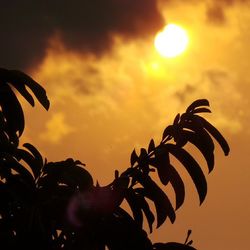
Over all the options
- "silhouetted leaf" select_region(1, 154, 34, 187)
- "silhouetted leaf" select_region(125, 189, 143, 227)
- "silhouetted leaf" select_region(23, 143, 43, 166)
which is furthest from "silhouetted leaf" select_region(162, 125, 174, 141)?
"silhouetted leaf" select_region(1, 154, 34, 187)

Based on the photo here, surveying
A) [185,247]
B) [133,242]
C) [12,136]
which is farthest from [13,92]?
[185,247]

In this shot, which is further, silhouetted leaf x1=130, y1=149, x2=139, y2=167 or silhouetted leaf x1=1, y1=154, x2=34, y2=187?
silhouetted leaf x1=130, y1=149, x2=139, y2=167

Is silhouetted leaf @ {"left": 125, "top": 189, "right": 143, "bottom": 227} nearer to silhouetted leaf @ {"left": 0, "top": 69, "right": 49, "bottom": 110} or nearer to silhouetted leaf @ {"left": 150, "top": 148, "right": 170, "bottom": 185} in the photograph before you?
silhouetted leaf @ {"left": 150, "top": 148, "right": 170, "bottom": 185}

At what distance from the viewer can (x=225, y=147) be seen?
3.78 metres

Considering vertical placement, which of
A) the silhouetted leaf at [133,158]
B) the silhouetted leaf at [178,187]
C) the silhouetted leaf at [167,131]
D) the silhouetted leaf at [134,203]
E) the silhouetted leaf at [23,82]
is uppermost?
the silhouetted leaf at [167,131]

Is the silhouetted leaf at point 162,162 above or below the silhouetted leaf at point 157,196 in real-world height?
above

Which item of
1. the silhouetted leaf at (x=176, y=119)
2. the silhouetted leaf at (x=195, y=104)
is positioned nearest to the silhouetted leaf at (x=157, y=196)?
the silhouetted leaf at (x=176, y=119)

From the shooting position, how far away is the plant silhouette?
304 cm

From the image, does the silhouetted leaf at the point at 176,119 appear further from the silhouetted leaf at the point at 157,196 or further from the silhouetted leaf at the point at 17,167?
the silhouetted leaf at the point at 17,167

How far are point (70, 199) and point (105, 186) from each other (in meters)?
0.29

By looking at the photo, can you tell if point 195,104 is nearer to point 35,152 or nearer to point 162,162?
point 162,162

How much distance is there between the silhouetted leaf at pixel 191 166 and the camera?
3.69m

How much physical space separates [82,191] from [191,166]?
868 millimetres

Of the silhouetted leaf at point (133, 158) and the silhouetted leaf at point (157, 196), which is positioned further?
the silhouetted leaf at point (133, 158)
